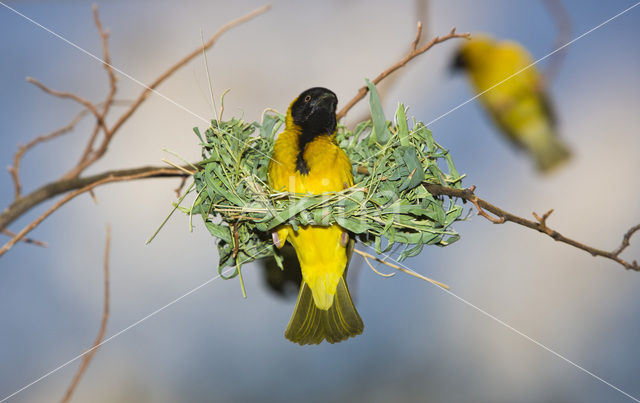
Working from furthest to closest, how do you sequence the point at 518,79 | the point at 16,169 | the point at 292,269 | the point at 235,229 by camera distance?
the point at 518,79, the point at 292,269, the point at 16,169, the point at 235,229

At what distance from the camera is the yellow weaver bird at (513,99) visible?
74.7 inches

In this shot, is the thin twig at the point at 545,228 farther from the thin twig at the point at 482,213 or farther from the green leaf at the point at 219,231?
the green leaf at the point at 219,231

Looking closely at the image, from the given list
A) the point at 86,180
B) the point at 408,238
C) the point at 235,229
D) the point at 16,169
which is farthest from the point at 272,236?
the point at 16,169

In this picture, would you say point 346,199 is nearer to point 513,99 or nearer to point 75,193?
point 75,193

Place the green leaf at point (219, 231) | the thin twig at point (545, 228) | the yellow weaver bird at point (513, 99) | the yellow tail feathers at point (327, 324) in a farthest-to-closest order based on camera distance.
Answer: the yellow weaver bird at point (513, 99) → the yellow tail feathers at point (327, 324) → the green leaf at point (219, 231) → the thin twig at point (545, 228)

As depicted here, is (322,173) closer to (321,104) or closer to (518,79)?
(321,104)

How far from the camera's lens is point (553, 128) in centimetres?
200

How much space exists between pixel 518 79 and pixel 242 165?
1.40 m

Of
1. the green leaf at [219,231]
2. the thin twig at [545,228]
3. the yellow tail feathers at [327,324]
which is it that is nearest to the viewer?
the thin twig at [545,228]

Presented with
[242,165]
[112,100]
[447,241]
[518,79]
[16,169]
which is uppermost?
[518,79]

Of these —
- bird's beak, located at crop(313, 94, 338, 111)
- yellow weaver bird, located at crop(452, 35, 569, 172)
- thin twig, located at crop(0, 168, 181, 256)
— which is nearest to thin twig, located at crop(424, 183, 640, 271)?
bird's beak, located at crop(313, 94, 338, 111)

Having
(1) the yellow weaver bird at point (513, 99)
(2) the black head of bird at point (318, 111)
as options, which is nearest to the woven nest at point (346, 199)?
(2) the black head of bird at point (318, 111)

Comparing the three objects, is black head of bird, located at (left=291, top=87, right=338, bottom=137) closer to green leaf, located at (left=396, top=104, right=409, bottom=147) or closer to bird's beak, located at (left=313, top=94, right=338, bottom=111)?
bird's beak, located at (left=313, top=94, right=338, bottom=111)

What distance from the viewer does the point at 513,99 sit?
6.62 ft
